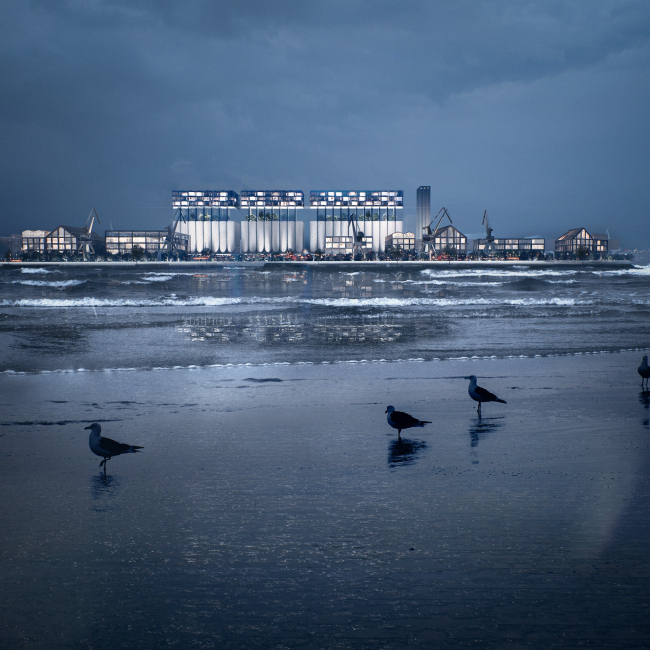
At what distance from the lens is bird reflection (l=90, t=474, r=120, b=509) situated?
501cm

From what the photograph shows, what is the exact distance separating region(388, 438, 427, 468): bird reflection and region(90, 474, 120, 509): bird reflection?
105 inches

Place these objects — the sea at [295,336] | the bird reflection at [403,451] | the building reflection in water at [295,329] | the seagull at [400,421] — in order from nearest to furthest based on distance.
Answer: the bird reflection at [403,451], the seagull at [400,421], the sea at [295,336], the building reflection in water at [295,329]

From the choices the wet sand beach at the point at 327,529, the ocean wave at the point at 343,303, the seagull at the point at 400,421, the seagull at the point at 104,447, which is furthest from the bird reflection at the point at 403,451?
the ocean wave at the point at 343,303

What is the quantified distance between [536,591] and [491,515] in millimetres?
1026

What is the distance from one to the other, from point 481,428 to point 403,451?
1.47m

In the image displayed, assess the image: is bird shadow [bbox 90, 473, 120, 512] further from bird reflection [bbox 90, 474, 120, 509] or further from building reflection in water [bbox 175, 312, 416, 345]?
building reflection in water [bbox 175, 312, 416, 345]

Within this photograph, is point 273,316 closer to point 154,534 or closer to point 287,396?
point 287,396

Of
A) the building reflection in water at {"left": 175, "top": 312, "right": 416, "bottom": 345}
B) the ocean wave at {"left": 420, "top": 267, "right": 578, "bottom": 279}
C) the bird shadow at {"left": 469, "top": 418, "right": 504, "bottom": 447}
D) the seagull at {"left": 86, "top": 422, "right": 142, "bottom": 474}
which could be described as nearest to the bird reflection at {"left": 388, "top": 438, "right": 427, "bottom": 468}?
the bird shadow at {"left": 469, "top": 418, "right": 504, "bottom": 447}

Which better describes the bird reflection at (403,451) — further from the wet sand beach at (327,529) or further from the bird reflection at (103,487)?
the bird reflection at (103,487)

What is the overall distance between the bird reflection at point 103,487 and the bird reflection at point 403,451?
2.67 meters

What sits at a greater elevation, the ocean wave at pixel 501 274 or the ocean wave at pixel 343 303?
the ocean wave at pixel 501 274

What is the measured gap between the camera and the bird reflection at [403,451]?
5.87m

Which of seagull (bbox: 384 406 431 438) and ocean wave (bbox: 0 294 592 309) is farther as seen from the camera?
ocean wave (bbox: 0 294 592 309)

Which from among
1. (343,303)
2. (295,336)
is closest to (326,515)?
(295,336)
